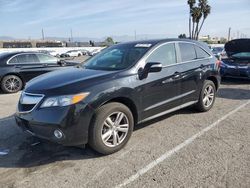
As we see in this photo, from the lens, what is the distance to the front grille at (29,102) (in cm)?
386

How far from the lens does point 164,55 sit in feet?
16.6

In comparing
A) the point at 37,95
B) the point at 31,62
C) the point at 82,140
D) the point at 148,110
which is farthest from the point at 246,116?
the point at 31,62

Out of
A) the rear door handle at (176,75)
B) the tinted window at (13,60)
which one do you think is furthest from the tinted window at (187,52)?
the tinted window at (13,60)

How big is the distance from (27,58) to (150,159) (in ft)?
25.1

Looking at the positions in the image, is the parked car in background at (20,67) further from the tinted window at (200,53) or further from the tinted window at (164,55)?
the tinted window at (164,55)

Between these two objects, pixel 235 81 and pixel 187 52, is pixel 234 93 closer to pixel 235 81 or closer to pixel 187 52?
pixel 235 81

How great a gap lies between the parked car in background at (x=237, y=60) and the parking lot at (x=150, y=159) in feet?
16.1

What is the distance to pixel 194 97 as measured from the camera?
19.0 feet

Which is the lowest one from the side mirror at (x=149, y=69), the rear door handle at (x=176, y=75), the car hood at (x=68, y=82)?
the rear door handle at (x=176, y=75)

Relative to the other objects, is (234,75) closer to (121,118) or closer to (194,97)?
(194,97)

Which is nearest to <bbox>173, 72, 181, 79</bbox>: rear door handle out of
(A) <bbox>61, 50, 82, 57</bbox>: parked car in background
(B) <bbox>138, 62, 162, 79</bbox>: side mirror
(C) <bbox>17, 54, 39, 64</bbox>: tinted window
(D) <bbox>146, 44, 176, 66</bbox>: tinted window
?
(D) <bbox>146, 44, 176, 66</bbox>: tinted window

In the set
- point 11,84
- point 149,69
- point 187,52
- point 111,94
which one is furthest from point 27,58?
point 111,94

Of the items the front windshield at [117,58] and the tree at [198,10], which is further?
the tree at [198,10]

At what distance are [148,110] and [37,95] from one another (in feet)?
5.94
